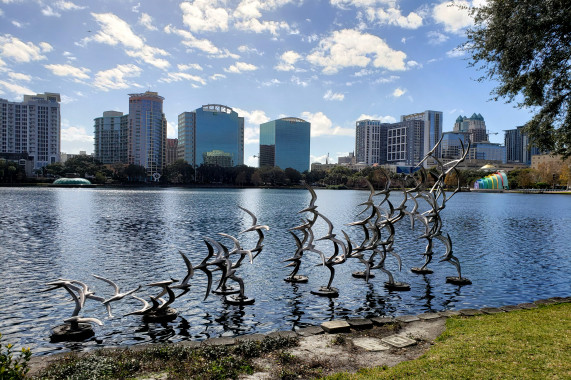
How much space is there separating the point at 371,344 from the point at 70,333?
918 centimetres

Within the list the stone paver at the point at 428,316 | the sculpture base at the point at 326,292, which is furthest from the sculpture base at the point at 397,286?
the stone paver at the point at 428,316

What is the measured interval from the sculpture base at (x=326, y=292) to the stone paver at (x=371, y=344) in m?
6.23

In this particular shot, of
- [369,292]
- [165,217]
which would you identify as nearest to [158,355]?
[369,292]

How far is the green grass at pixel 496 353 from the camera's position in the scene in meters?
8.00

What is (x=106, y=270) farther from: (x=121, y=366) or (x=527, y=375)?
(x=527, y=375)

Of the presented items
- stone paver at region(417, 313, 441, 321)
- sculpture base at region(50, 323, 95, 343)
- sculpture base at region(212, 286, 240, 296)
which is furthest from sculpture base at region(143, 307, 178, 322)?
stone paver at region(417, 313, 441, 321)

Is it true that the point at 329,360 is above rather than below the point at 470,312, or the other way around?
above

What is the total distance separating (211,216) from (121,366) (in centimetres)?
4263

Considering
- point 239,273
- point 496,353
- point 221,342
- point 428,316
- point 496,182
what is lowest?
point 239,273

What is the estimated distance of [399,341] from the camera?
34.9ft

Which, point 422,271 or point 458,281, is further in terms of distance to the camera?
point 422,271

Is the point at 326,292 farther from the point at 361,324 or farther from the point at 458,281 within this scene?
the point at 458,281

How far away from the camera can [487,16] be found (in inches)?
650

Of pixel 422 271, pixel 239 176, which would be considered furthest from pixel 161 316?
pixel 239 176
